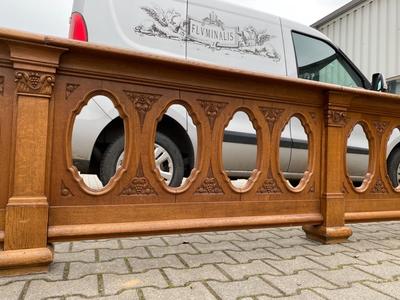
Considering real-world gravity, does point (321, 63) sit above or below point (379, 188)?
above

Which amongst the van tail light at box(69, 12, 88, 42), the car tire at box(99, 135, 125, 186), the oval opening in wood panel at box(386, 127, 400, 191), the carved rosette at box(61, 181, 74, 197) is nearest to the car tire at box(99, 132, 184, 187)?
the car tire at box(99, 135, 125, 186)

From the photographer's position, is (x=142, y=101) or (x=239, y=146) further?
Answer: (x=239, y=146)

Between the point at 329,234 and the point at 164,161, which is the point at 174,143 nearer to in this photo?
the point at 164,161

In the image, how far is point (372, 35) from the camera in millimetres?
7480

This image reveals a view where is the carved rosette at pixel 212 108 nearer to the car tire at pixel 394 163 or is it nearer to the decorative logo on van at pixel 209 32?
the decorative logo on van at pixel 209 32

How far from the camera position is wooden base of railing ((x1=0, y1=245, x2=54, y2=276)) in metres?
1.67

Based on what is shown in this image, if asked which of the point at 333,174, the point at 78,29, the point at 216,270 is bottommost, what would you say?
the point at 216,270

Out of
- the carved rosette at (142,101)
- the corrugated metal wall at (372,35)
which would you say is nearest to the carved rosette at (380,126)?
the carved rosette at (142,101)

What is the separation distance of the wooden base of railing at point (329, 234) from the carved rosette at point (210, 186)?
31.8 inches

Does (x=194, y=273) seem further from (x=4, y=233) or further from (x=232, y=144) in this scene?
(x=232, y=144)

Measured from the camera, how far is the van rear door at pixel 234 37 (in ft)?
11.7

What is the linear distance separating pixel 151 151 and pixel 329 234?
1324mm

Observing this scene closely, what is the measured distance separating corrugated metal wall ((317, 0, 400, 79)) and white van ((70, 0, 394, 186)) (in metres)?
3.31

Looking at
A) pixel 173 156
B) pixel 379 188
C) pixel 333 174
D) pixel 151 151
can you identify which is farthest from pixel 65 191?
pixel 379 188
